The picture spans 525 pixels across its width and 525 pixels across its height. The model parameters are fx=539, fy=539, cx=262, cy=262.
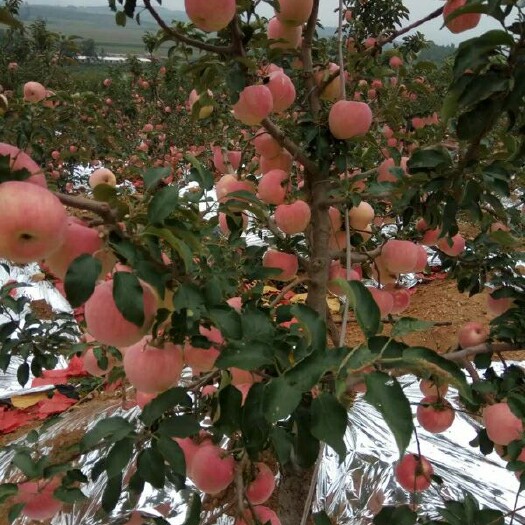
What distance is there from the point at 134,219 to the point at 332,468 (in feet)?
4.94

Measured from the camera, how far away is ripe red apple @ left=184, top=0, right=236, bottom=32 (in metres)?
0.84

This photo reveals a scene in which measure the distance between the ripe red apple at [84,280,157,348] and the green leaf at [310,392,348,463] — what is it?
0.23 metres

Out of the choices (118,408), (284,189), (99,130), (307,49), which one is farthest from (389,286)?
(99,130)

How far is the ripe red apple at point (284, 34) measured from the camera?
115cm

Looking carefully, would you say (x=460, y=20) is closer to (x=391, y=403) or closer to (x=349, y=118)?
(x=349, y=118)

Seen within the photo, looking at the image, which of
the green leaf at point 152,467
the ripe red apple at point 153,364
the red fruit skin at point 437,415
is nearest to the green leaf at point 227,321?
the ripe red apple at point 153,364

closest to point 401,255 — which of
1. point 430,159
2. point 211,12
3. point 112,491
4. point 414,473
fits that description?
point 430,159

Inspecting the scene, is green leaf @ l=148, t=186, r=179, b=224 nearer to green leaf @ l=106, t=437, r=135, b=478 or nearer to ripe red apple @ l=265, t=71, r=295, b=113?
green leaf @ l=106, t=437, r=135, b=478

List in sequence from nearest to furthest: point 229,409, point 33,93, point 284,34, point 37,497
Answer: point 229,409
point 37,497
point 284,34
point 33,93

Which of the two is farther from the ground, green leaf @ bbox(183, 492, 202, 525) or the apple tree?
the apple tree

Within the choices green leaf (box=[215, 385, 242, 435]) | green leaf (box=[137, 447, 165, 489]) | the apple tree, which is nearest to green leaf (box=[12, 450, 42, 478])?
the apple tree

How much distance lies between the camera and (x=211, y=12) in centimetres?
85

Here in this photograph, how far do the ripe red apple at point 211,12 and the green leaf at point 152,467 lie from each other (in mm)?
665

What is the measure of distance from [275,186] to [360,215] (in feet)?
0.80
